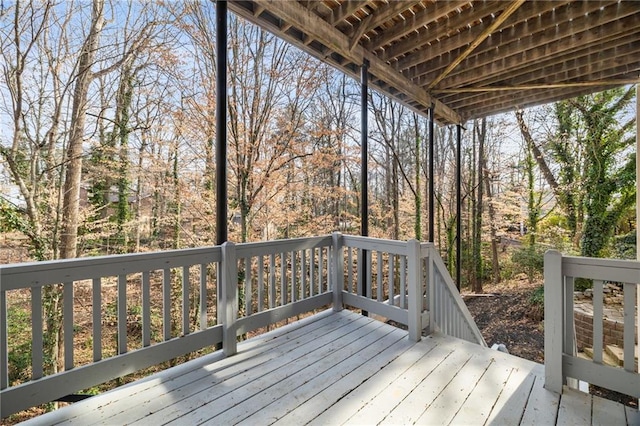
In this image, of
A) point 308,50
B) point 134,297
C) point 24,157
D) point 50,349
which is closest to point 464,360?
point 308,50

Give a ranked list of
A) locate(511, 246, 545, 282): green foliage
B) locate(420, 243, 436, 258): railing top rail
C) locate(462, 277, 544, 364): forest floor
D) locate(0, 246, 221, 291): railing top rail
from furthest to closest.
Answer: locate(511, 246, 545, 282): green foliage
locate(462, 277, 544, 364): forest floor
locate(420, 243, 436, 258): railing top rail
locate(0, 246, 221, 291): railing top rail

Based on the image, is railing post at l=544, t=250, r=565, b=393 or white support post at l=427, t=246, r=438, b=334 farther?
white support post at l=427, t=246, r=438, b=334

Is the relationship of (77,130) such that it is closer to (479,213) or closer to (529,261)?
(479,213)

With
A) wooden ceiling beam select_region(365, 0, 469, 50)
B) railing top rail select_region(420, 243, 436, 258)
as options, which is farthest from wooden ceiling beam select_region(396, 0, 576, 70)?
railing top rail select_region(420, 243, 436, 258)

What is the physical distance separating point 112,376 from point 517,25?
4856 millimetres

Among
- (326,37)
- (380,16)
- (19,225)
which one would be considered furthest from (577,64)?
(19,225)

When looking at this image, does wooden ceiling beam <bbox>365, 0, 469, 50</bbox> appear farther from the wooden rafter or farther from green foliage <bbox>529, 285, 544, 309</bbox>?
green foliage <bbox>529, 285, 544, 309</bbox>

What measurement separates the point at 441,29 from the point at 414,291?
109 inches

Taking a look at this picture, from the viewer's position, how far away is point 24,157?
4695 mm

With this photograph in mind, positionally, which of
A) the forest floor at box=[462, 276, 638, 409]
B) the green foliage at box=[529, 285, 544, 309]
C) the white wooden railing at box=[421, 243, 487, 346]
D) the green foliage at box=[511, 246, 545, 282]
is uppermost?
the white wooden railing at box=[421, 243, 487, 346]

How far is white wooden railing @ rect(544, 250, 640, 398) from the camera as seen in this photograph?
1.65 metres

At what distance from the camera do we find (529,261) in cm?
922

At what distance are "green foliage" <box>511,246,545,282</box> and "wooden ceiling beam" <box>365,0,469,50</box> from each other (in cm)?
842

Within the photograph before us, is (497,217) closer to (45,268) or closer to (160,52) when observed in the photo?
(160,52)
